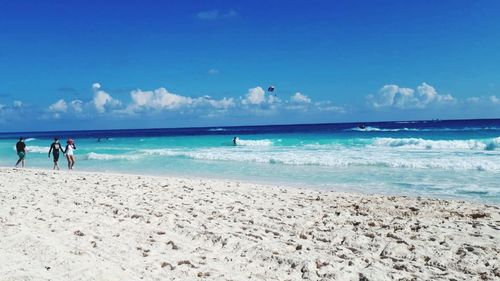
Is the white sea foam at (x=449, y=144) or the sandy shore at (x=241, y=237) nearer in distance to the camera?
the sandy shore at (x=241, y=237)

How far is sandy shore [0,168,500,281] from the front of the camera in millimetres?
5055

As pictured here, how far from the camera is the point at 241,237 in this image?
652 centimetres

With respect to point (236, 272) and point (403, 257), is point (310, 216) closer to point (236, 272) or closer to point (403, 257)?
point (403, 257)

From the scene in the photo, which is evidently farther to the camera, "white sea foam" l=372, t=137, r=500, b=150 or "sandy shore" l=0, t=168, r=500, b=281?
"white sea foam" l=372, t=137, r=500, b=150

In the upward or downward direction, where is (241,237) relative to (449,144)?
downward

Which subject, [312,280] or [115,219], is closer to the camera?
[312,280]

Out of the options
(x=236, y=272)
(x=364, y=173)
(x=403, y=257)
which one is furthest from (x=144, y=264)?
(x=364, y=173)

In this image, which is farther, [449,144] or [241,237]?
[449,144]

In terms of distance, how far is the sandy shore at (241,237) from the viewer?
16.6 feet

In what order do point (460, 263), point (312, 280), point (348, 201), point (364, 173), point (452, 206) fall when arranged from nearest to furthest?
point (312, 280) → point (460, 263) → point (452, 206) → point (348, 201) → point (364, 173)

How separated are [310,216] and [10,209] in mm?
6149

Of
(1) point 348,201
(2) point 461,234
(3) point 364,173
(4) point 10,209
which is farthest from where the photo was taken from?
(3) point 364,173

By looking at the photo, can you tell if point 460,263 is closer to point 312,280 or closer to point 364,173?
point 312,280

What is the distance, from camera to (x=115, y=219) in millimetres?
7469
